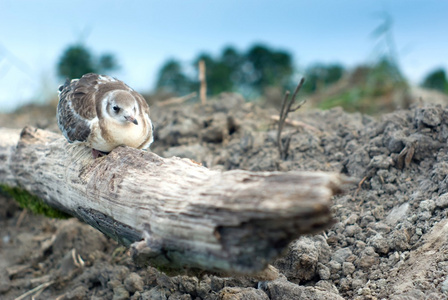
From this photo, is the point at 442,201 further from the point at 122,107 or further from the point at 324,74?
the point at 324,74

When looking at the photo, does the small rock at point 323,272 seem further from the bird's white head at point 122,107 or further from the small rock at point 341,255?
the bird's white head at point 122,107

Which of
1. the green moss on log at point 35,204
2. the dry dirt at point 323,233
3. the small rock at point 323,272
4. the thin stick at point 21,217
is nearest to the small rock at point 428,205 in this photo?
the dry dirt at point 323,233

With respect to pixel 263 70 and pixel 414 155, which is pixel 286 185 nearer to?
pixel 414 155

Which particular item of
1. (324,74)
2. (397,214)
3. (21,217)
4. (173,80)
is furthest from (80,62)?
(397,214)

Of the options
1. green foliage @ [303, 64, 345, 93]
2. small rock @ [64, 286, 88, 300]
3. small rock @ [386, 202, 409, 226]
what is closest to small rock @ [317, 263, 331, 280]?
small rock @ [386, 202, 409, 226]

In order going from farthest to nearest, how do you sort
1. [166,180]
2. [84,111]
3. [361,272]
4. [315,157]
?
[315,157] < [84,111] < [361,272] < [166,180]

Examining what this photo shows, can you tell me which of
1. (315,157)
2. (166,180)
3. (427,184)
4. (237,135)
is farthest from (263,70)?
(166,180)
